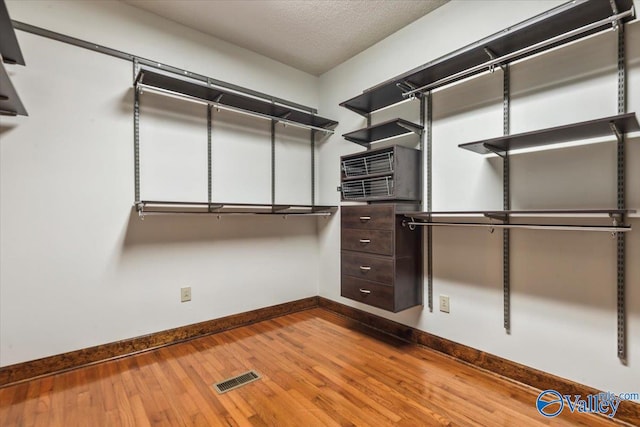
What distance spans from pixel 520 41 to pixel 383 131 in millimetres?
1079

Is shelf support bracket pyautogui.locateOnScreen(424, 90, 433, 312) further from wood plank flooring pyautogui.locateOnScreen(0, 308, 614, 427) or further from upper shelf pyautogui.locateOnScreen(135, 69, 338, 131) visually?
upper shelf pyautogui.locateOnScreen(135, 69, 338, 131)

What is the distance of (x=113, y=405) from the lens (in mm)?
1728

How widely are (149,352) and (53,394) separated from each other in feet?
2.01

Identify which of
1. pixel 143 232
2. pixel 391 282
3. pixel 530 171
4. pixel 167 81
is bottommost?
pixel 391 282

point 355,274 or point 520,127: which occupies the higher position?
point 520,127

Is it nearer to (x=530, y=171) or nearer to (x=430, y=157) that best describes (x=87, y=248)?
(x=430, y=157)

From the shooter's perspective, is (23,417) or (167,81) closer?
(23,417)

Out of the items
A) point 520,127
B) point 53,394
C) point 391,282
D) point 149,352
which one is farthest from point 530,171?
point 53,394

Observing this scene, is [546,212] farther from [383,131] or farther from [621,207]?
[383,131]

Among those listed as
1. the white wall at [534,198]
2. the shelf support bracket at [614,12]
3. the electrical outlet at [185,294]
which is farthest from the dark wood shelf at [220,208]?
the shelf support bracket at [614,12]

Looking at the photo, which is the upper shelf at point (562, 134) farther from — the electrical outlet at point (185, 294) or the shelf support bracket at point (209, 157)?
the electrical outlet at point (185, 294)

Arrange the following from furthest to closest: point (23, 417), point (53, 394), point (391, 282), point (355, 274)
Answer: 1. point (355, 274)
2. point (391, 282)
3. point (53, 394)
4. point (23, 417)

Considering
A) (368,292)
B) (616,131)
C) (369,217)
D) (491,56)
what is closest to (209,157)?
(369,217)

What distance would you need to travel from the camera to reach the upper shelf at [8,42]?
148cm
